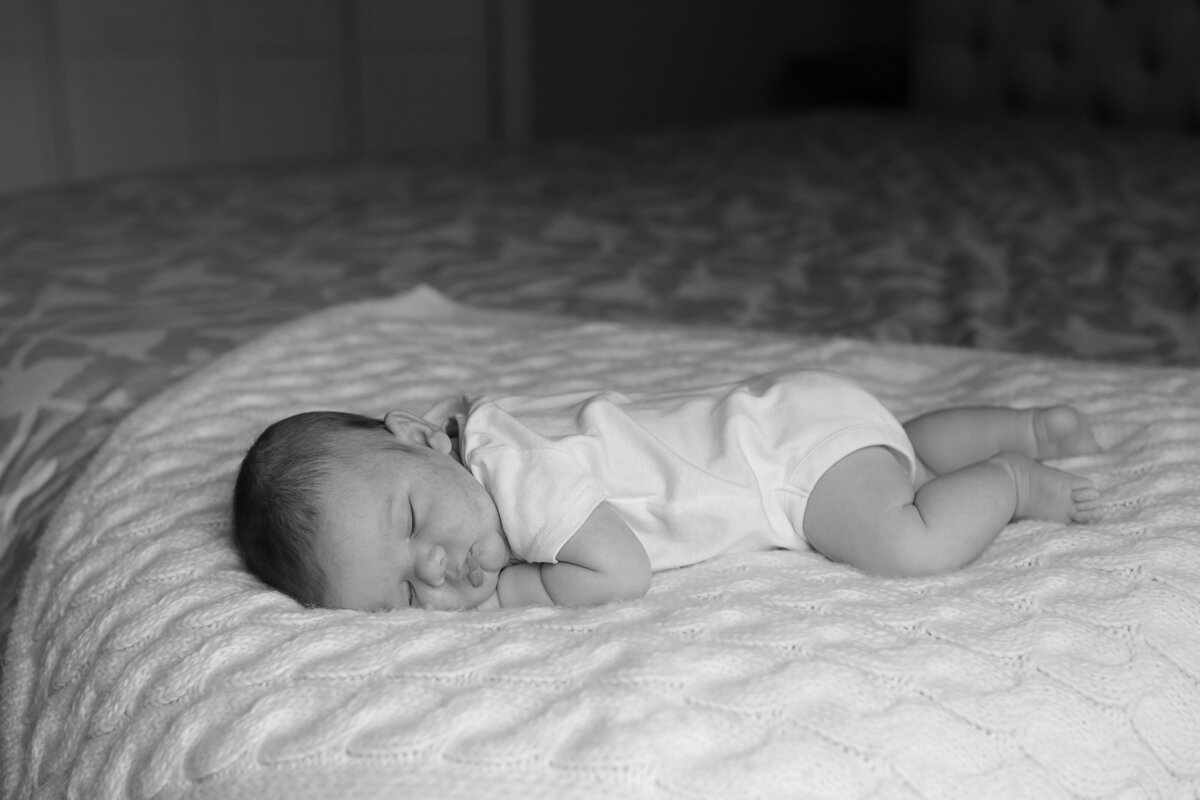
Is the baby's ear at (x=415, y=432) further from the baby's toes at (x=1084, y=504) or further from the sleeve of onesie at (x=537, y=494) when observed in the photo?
the baby's toes at (x=1084, y=504)

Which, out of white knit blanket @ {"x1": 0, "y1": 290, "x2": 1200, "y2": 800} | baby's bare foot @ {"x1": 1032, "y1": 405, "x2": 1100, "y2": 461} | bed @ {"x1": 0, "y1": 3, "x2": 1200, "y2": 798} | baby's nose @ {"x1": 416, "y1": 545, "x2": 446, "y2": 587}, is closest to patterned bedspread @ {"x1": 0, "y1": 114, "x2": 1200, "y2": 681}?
bed @ {"x1": 0, "y1": 3, "x2": 1200, "y2": 798}

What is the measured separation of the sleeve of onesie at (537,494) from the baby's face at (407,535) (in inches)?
0.8

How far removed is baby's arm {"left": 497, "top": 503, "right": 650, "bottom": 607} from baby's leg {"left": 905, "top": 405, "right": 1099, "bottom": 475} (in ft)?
1.17

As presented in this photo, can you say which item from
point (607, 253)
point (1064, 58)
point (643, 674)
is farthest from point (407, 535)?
point (1064, 58)

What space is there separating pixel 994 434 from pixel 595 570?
1.44ft

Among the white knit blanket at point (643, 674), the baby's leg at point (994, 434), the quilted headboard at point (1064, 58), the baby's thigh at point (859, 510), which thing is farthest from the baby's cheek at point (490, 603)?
the quilted headboard at point (1064, 58)

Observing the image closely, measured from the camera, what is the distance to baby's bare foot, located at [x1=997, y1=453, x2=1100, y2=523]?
103cm

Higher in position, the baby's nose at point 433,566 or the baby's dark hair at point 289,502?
the baby's dark hair at point 289,502

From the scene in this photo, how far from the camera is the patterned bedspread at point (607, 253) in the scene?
148 centimetres

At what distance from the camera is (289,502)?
960 millimetres

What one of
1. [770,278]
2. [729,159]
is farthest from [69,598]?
[729,159]

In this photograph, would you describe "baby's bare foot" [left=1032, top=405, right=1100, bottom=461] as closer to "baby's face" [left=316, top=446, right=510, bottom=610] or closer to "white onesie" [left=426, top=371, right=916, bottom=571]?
"white onesie" [left=426, top=371, right=916, bottom=571]

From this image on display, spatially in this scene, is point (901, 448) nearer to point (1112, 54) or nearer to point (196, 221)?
point (196, 221)

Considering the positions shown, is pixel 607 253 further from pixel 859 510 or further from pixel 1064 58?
pixel 1064 58
